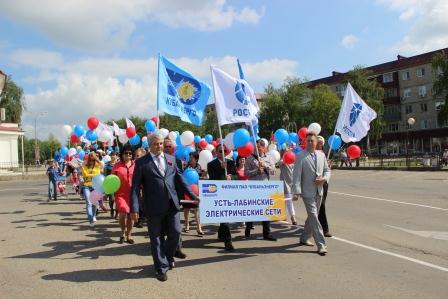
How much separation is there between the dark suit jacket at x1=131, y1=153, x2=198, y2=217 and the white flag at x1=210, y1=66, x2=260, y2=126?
2.07m

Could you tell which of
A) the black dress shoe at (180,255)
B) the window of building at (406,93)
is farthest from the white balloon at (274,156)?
the window of building at (406,93)

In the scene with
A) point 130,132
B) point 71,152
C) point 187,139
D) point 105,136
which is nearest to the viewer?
point 187,139

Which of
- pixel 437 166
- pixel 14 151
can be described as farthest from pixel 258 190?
pixel 14 151

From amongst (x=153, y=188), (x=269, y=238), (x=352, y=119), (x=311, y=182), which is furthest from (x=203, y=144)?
(x=153, y=188)

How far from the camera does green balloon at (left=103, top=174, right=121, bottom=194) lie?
25.6 feet

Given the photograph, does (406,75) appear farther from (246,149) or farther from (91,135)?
(246,149)

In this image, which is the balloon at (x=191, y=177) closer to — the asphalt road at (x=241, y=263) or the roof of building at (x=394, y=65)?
the asphalt road at (x=241, y=263)

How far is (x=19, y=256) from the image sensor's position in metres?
7.43

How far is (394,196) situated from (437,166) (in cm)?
1505

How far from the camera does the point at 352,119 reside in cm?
1009

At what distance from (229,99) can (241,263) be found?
301 cm

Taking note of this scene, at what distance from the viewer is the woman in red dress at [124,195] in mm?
8172

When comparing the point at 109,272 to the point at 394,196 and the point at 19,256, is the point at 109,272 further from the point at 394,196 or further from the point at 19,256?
the point at 394,196

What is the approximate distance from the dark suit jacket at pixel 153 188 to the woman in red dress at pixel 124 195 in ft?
6.29
